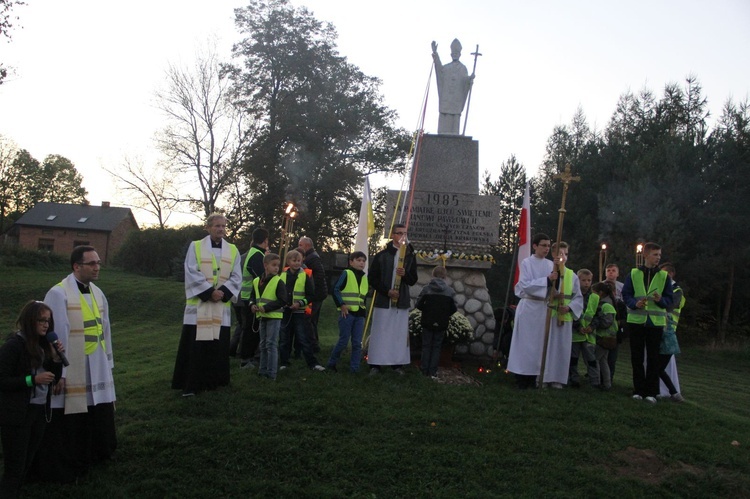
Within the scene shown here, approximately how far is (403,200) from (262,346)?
14.1 feet

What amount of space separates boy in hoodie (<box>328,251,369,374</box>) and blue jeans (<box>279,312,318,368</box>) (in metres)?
0.32

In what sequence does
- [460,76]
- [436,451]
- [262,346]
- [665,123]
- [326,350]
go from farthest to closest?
[665,123], [460,76], [326,350], [262,346], [436,451]

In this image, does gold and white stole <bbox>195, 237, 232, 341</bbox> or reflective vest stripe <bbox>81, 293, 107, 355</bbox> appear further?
gold and white stole <bbox>195, 237, 232, 341</bbox>

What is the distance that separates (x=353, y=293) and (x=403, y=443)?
9.90ft

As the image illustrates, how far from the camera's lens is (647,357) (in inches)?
351

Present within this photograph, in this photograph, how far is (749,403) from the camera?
39.8ft

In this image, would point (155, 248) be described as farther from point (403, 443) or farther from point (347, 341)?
point (403, 443)

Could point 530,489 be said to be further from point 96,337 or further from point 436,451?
point 96,337

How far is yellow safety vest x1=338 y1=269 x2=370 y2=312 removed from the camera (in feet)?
30.7

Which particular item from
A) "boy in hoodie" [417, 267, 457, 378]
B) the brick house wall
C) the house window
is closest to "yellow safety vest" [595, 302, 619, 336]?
"boy in hoodie" [417, 267, 457, 378]

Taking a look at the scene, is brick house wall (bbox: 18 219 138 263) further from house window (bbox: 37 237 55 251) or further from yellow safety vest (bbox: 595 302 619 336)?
yellow safety vest (bbox: 595 302 619 336)

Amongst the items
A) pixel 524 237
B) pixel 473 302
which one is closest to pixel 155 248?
pixel 473 302

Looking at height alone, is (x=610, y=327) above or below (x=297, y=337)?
above

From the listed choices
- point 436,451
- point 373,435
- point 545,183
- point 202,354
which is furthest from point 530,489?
point 545,183
